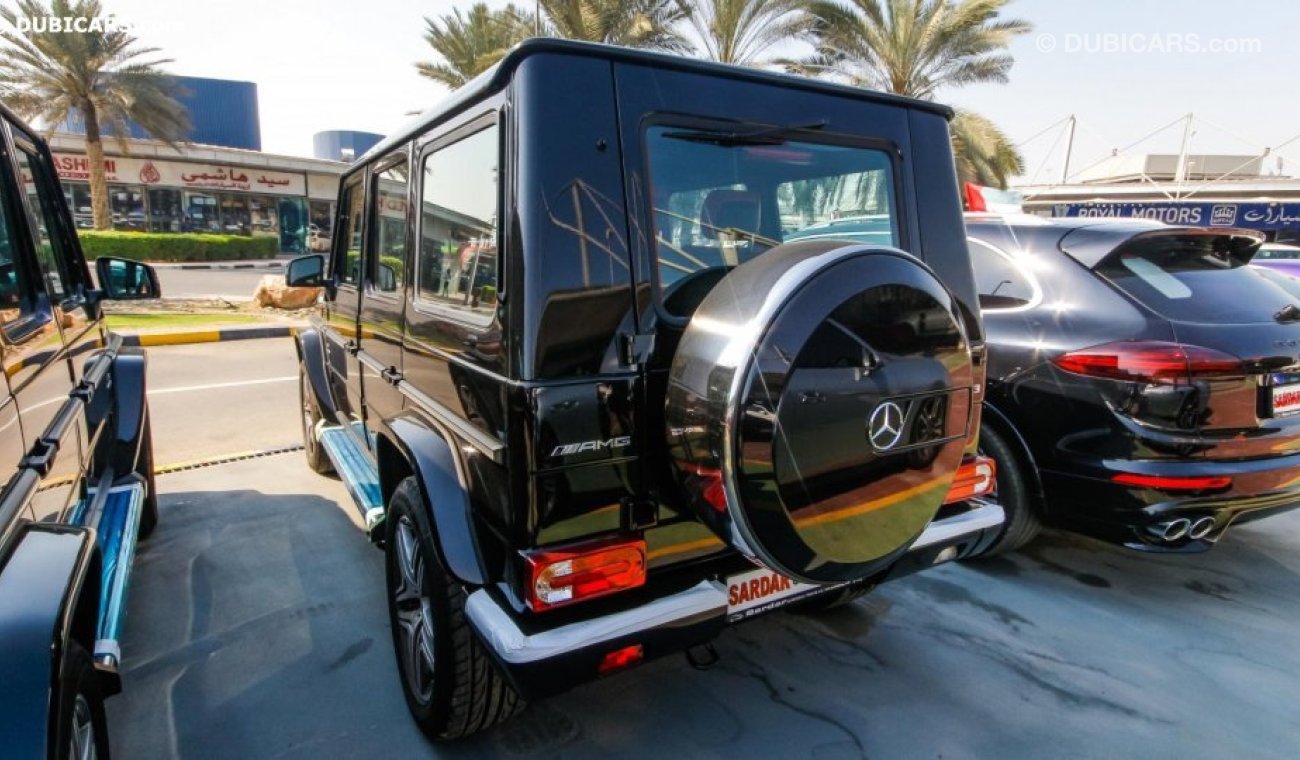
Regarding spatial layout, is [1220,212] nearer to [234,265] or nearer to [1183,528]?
[1183,528]

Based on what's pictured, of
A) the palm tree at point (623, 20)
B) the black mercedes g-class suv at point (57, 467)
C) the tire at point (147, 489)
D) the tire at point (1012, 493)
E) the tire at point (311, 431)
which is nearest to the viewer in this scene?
the black mercedes g-class suv at point (57, 467)

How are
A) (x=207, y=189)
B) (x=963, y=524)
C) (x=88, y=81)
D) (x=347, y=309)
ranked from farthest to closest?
(x=207, y=189) < (x=88, y=81) < (x=347, y=309) < (x=963, y=524)

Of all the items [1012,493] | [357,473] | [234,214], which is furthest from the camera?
[234,214]

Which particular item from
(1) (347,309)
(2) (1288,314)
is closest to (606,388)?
(1) (347,309)

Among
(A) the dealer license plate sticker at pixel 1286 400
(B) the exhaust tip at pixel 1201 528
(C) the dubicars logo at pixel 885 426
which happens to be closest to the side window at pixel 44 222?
(C) the dubicars logo at pixel 885 426

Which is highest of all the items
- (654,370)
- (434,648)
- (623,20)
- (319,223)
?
(623,20)

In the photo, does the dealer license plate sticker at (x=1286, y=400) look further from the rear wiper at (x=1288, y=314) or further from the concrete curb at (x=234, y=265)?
the concrete curb at (x=234, y=265)

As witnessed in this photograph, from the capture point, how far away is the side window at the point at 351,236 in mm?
3568

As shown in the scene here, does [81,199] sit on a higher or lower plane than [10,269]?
higher

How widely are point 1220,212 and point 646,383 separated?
101ft

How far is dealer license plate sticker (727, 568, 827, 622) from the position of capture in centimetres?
211

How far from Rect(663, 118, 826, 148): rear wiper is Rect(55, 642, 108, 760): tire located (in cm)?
189

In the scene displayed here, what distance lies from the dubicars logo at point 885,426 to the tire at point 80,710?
A: 1839 millimetres

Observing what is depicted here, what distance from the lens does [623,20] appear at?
12.8 meters
